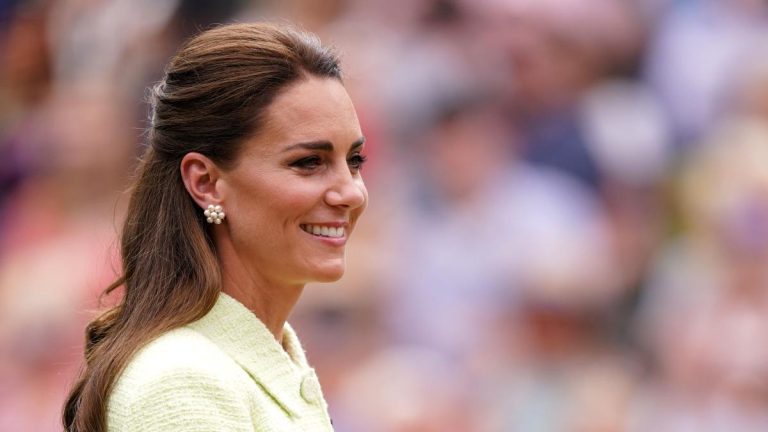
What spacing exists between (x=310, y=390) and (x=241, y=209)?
13.2 inches

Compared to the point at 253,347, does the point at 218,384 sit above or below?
below

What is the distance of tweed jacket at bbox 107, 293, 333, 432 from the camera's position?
2.21m

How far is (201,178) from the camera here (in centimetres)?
Answer: 245

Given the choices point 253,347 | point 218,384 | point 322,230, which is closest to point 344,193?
point 322,230

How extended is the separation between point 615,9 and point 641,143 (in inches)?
22.8

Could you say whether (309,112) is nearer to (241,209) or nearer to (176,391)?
Answer: (241,209)

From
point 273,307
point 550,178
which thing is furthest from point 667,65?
point 273,307

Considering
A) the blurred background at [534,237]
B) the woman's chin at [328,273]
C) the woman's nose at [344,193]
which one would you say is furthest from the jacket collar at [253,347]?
the blurred background at [534,237]

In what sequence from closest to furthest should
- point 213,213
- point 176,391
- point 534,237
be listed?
point 176,391
point 213,213
point 534,237

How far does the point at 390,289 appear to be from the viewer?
19.1ft

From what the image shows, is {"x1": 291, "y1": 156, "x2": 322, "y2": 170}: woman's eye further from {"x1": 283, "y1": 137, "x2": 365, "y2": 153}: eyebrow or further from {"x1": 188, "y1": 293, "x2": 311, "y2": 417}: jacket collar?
{"x1": 188, "y1": 293, "x2": 311, "y2": 417}: jacket collar

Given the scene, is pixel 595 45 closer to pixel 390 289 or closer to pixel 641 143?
pixel 641 143

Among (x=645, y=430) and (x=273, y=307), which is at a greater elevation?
(x=645, y=430)

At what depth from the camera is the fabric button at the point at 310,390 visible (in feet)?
8.25
